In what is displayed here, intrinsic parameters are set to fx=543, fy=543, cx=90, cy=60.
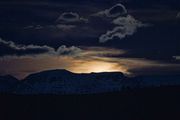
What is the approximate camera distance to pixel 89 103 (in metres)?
121

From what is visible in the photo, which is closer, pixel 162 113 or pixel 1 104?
pixel 162 113

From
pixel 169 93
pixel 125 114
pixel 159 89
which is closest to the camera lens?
pixel 125 114

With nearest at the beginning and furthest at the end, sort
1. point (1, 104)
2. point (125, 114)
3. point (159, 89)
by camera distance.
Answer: point (125, 114)
point (1, 104)
point (159, 89)

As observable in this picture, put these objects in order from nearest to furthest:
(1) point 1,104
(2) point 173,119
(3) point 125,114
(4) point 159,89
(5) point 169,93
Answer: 1. (2) point 173,119
2. (3) point 125,114
3. (1) point 1,104
4. (5) point 169,93
5. (4) point 159,89

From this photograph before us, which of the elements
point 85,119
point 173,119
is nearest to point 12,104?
point 85,119

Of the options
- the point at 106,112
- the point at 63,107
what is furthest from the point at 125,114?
the point at 63,107

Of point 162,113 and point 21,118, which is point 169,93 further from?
point 21,118

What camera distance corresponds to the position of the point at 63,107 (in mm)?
115312

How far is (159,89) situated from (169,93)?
11.6 meters

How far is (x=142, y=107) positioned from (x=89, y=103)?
567 inches

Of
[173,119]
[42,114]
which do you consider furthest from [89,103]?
[173,119]

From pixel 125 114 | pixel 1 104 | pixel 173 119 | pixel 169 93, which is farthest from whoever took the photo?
pixel 169 93

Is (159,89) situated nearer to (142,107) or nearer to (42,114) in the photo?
(142,107)

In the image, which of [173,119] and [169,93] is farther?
[169,93]
